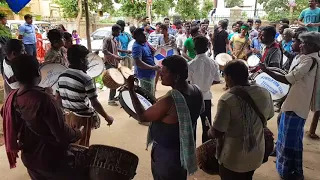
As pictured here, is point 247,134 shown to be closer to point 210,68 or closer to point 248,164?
point 248,164

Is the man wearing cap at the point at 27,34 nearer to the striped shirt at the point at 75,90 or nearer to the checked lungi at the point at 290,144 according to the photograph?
the striped shirt at the point at 75,90

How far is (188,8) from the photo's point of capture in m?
20.4

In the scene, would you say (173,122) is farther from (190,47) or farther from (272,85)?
(190,47)

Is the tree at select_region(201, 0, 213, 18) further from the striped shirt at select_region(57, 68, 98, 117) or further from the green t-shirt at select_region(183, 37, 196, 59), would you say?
the striped shirt at select_region(57, 68, 98, 117)

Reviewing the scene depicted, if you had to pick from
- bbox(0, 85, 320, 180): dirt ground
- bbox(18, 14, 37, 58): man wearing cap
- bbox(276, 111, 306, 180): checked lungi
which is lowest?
bbox(0, 85, 320, 180): dirt ground

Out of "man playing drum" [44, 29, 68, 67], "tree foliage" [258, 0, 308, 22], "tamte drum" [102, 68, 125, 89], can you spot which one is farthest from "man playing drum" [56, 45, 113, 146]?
"tree foliage" [258, 0, 308, 22]

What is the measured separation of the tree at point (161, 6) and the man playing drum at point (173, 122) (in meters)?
19.0

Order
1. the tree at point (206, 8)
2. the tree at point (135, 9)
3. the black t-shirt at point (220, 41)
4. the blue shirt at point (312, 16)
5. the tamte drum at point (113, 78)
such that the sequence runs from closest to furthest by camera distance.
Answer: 1. the tamte drum at point (113, 78)
2. the blue shirt at point (312, 16)
3. the black t-shirt at point (220, 41)
4. the tree at point (135, 9)
5. the tree at point (206, 8)

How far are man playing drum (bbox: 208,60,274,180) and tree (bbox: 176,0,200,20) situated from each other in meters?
19.0

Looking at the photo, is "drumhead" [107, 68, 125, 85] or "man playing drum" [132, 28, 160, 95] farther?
"drumhead" [107, 68, 125, 85]

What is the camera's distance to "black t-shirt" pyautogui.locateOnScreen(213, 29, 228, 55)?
750cm

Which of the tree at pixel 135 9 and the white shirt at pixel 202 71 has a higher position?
the tree at pixel 135 9

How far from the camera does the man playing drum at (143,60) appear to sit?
15.0ft

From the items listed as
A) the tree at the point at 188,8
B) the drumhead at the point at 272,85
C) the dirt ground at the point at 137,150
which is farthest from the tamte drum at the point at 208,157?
the tree at the point at 188,8
